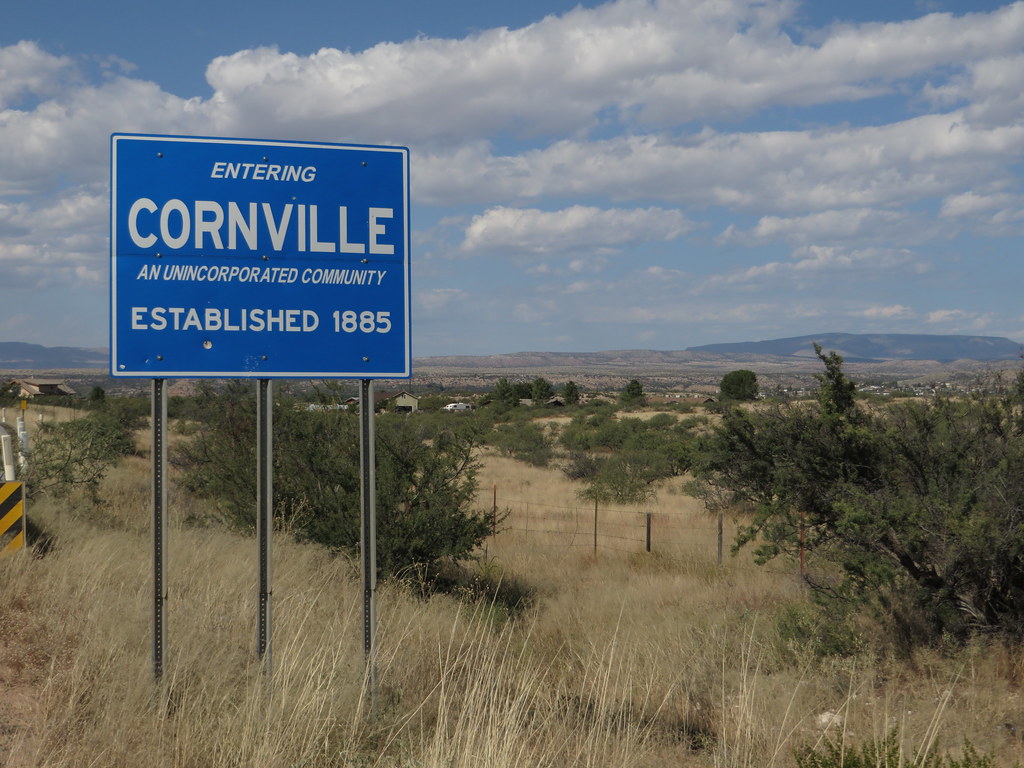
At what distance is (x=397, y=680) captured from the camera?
5.46 m

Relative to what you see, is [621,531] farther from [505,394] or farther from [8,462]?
[505,394]

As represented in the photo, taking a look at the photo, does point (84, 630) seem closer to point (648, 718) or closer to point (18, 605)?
point (18, 605)

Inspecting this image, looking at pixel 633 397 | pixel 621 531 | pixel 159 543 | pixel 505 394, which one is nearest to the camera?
pixel 159 543

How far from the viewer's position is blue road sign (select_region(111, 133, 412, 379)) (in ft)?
16.5

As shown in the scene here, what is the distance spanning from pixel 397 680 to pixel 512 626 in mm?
2874

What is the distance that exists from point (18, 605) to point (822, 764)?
5.29 m

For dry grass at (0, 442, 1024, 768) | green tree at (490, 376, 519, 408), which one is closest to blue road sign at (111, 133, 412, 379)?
dry grass at (0, 442, 1024, 768)

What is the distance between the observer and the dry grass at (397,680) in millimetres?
4180

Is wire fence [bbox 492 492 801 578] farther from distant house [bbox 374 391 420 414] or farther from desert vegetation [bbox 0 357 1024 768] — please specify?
distant house [bbox 374 391 420 414]

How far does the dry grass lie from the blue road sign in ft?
5.53

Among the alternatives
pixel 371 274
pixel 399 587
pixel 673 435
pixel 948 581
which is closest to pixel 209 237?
pixel 371 274

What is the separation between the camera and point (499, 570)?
13992 millimetres

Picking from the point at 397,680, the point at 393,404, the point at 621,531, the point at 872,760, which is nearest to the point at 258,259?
the point at 397,680

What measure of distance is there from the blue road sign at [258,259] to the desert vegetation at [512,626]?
5.60 ft
